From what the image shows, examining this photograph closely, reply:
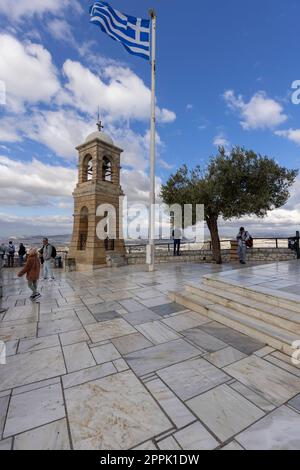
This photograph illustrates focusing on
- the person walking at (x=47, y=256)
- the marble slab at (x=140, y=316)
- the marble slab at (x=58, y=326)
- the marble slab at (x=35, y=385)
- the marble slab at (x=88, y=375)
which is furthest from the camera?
the person walking at (x=47, y=256)

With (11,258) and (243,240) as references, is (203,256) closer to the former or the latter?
(243,240)

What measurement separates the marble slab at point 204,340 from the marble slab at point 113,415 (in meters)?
1.31

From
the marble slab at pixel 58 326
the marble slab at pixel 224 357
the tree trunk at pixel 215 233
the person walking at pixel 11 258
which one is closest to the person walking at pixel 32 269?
the marble slab at pixel 58 326

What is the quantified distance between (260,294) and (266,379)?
7.17 feet

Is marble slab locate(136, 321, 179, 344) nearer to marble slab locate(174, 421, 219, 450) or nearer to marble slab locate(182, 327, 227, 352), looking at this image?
marble slab locate(182, 327, 227, 352)

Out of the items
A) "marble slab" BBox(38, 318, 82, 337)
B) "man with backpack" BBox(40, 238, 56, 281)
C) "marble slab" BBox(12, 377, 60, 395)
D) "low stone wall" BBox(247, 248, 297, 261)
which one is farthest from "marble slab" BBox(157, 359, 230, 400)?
"low stone wall" BBox(247, 248, 297, 261)

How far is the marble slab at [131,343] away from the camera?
3420mm

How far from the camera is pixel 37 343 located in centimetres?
370

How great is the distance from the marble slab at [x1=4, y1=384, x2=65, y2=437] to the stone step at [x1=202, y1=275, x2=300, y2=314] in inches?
155

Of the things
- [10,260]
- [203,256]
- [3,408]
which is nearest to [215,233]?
[203,256]

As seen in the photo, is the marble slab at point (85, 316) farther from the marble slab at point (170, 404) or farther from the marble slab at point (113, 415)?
the marble slab at point (170, 404)
